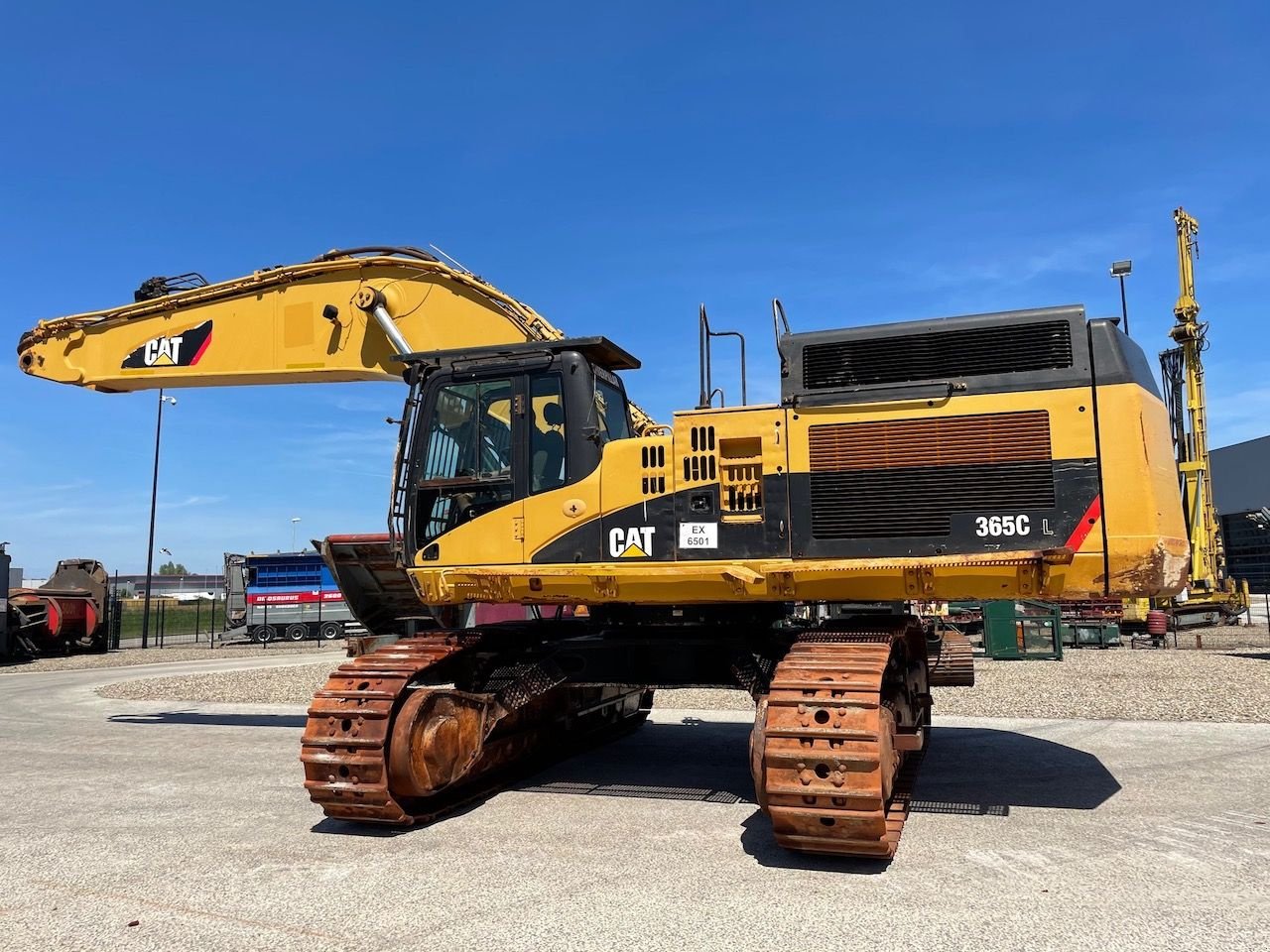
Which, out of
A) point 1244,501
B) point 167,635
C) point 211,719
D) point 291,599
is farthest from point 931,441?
point 1244,501

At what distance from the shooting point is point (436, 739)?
6.70m

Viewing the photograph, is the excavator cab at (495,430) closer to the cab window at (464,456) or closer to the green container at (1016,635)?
the cab window at (464,456)

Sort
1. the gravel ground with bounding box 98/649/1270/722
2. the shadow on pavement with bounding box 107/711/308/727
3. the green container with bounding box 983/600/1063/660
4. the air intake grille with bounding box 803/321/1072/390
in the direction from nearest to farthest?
the air intake grille with bounding box 803/321/1072/390, the gravel ground with bounding box 98/649/1270/722, the shadow on pavement with bounding box 107/711/308/727, the green container with bounding box 983/600/1063/660

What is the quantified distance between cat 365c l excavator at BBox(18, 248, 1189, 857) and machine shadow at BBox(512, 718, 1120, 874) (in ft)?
1.20

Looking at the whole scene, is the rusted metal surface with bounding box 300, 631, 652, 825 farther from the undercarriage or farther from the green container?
the green container

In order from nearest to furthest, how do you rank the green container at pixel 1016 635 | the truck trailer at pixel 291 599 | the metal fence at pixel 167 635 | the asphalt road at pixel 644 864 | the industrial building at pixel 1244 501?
the asphalt road at pixel 644 864 < the green container at pixel 1016 635 < the metal fence at pixel 167 635 < the truck trailer at pixel 291 599 < the industrial building at pixel 1244 501

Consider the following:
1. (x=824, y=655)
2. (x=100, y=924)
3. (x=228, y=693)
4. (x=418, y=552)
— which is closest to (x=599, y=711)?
(x=418, y=552)

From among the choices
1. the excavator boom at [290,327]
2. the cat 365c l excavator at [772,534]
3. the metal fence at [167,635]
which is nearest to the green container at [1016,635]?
the cat 365c l excavator at [772,534]

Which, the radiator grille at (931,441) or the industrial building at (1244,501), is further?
the industrial building at (1244,501)

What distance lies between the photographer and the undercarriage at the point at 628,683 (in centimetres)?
534

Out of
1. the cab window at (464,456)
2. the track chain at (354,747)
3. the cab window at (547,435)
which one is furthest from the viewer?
the cab window at (464,456)

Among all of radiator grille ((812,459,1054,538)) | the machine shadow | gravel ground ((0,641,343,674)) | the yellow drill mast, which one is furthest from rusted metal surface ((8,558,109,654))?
the yellow drill mast

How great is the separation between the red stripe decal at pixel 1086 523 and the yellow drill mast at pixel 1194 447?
28121 mm

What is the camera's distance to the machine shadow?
6.96 meters
